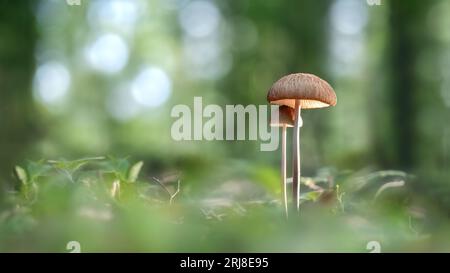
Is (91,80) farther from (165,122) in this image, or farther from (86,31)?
(165,122)

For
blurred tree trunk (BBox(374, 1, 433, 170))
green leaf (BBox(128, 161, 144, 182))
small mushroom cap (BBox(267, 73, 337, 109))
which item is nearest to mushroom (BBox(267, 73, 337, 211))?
small mushroom cap (BBox(267, 73, 337, 109))

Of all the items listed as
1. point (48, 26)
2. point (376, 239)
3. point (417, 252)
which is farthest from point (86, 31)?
point (417, 252)

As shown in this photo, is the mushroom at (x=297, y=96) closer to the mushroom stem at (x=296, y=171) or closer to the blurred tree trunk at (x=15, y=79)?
the mushroom stem at (x=296, y=171)

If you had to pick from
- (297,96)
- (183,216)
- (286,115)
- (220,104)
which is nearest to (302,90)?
(297,96)

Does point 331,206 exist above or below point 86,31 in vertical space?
below

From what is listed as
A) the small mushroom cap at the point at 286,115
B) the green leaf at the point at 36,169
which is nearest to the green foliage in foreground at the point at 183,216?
the green leaf at the point at 36,169

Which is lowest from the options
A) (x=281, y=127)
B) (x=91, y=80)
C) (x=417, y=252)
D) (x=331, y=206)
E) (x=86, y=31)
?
(x=417, y=252)
